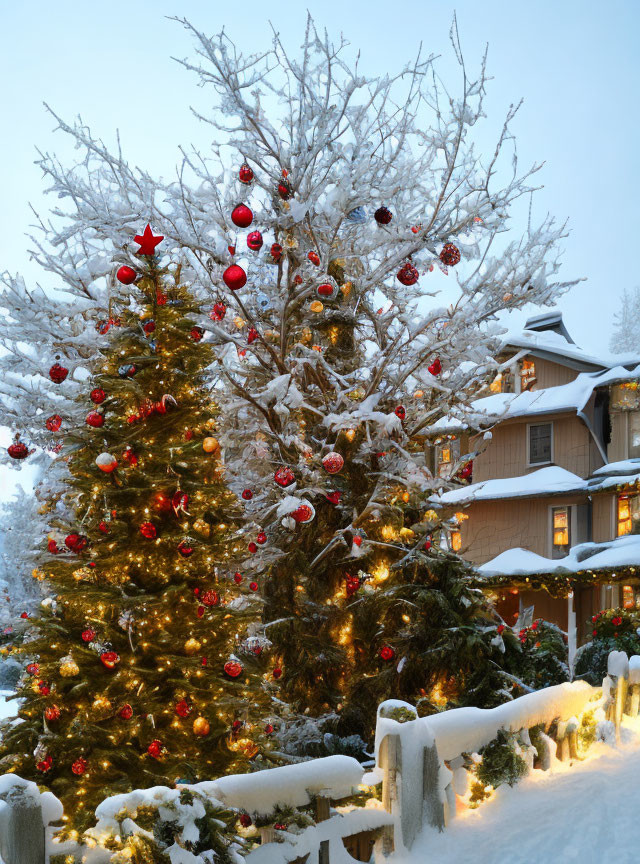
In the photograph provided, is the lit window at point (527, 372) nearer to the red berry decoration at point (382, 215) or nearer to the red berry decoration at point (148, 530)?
the red berry decoration at point (382, 215)

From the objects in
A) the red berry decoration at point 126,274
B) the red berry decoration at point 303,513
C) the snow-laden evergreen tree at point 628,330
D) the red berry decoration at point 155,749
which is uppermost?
the snow-laden evergreen tree at point 628,330

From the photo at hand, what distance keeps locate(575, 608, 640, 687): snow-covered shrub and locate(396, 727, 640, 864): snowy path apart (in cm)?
392

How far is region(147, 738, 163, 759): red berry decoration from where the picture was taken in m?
6.14

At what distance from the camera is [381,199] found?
11.5 m

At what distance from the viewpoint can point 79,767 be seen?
19.5ft

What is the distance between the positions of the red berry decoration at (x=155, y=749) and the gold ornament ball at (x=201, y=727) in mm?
313

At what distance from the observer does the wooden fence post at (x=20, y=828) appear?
3.93 meters

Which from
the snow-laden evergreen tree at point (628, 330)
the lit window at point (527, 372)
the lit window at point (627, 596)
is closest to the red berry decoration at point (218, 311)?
the lit window at point (527, 372)

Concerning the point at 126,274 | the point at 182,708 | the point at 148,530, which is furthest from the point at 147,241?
the point at 182,708

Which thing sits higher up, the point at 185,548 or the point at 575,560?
the point at 575,560

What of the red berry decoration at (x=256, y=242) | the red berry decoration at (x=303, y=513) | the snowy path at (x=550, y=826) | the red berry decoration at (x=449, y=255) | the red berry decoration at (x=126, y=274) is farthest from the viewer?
the red berry decoration at (x=449, y=255)

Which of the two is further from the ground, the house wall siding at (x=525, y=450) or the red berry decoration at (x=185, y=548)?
the house wall siding at (x=525, y=450)

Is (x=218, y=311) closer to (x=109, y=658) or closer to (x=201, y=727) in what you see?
(x=109, y=658)

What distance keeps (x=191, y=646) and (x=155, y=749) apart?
2.83 ft
